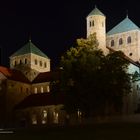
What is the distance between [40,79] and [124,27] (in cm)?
2097

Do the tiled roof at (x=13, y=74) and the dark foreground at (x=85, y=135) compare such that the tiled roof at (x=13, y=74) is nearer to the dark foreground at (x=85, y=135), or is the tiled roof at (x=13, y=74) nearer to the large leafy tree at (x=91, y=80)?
the large leafy tree at (x=91, y=80)

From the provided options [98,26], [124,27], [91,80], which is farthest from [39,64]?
[91,80]

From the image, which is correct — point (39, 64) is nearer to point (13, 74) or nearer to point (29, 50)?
point (29, 50)

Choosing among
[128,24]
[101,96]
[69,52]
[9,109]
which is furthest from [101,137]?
[128,24]

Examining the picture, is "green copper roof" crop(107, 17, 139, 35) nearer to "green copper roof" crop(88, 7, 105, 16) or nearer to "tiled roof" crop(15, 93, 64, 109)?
"green copper roof" crop(88, 7, 105, 16)

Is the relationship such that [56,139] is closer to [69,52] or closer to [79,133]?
[79,133]

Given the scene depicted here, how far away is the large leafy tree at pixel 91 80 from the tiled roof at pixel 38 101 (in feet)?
65.9

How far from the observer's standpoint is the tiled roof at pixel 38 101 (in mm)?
94375

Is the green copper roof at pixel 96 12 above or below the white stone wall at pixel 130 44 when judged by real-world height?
above

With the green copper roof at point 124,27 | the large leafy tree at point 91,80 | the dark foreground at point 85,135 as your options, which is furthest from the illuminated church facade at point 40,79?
the dark foreground at point 85,135

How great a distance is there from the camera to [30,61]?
4353 inches

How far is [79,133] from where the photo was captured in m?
52.4

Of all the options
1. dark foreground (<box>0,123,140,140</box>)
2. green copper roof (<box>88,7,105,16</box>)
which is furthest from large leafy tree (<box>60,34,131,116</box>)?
green copper roof (<box>88,7,105,16</box>)

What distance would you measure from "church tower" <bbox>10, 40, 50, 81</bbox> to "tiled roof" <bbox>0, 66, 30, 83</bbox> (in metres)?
2.94
